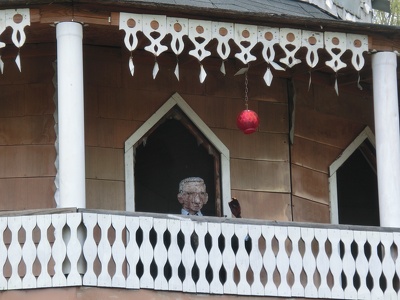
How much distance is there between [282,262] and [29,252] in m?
3.12

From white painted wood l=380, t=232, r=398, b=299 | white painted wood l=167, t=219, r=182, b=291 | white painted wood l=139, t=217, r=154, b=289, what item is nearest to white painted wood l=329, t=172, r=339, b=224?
white painted wood l=380, t=232, r=398, b=299

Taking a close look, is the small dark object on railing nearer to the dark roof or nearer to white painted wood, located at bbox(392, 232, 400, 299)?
white painted wood, located at bbox(392, 232, 400, 299)

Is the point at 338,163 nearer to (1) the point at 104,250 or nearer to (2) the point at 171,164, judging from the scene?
(2) the point at 171,164

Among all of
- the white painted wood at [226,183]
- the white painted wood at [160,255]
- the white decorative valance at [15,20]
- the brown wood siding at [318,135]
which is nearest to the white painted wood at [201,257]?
the white painted wood at [160,255]

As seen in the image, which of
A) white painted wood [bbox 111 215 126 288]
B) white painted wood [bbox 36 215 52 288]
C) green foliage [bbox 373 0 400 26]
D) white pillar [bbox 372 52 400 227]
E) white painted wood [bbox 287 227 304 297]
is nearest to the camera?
white painted wood [bbox 36 215 52 288]

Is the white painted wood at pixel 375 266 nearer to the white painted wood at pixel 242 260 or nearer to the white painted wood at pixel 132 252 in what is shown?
the white painted wood at pixel 242 260

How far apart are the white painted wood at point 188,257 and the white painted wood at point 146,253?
1.39ft

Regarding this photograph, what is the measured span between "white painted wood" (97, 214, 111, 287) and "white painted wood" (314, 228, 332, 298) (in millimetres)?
2721

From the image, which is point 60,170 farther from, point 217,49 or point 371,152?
point 371,152

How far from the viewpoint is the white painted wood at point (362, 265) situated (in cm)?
2075

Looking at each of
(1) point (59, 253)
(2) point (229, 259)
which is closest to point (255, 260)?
(2) point (229, 259)

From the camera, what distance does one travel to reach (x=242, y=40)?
68.6ft

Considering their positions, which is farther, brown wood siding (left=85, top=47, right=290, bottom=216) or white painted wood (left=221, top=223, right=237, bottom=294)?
brown wood siding (left=85, top=47, right=290, bottom=216)

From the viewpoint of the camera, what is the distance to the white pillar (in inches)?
840
